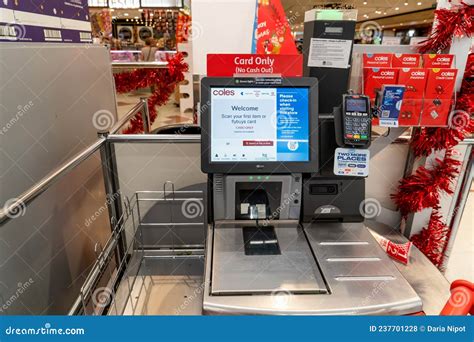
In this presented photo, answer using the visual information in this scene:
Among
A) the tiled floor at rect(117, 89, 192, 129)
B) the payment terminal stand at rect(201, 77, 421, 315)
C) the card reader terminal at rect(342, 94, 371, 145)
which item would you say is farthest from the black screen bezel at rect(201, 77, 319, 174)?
the tiled floor at rect(117, 89, 192, 129)

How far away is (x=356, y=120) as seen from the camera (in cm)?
128

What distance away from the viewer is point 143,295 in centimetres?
163

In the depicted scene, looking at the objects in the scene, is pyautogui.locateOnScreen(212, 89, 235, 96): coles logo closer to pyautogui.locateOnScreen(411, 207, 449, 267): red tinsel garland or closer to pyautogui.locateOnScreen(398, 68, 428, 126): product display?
pyautogui.locateOnScreen(398, 68, 428, 126): product display

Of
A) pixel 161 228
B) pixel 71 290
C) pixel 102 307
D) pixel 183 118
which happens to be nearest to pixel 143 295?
pixel 102 307

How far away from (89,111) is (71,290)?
41.7 inches

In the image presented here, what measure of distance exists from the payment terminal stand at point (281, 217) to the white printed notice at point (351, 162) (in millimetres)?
78

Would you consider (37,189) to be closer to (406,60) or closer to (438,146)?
(406,60)

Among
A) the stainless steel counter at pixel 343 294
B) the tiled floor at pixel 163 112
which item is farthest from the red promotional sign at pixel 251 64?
the tiled floor at pixel 163 112

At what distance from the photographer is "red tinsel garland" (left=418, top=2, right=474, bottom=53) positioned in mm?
1601

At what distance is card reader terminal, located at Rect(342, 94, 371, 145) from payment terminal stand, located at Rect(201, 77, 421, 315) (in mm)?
107

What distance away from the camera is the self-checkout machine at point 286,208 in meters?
1.03

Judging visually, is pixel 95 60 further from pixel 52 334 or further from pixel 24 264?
pixel 52 334

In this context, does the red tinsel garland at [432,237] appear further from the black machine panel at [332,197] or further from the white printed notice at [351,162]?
the white printed notice at [351,162]

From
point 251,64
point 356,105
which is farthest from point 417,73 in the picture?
point 251,64
